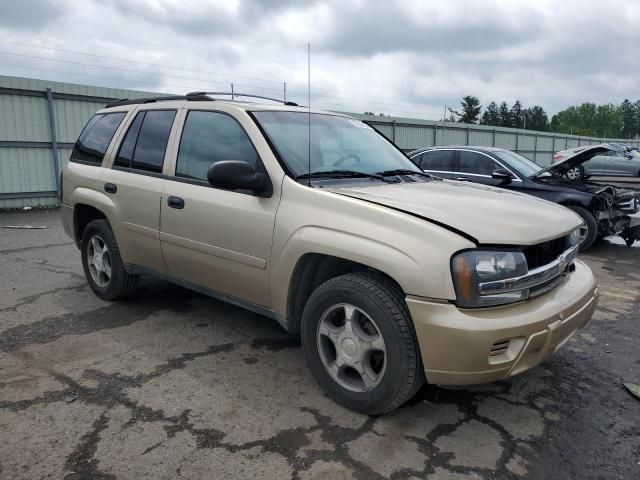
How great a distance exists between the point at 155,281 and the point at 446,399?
140 inches

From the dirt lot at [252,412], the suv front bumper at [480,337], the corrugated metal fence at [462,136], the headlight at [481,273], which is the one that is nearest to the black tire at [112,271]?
the dirt lot at [252,412]

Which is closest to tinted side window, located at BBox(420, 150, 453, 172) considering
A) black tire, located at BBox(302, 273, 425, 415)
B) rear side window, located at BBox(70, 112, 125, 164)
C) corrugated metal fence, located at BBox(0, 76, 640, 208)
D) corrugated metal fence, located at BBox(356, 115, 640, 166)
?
corrugated metal fence, located at BBox(356, 115, 640, 166)

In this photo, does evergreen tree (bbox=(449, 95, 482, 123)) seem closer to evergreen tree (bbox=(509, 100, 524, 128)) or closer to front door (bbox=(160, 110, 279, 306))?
evergreen tree (bbox=(509, 100, 524, 128))

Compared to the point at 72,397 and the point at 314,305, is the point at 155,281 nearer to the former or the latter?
the point at 72,397

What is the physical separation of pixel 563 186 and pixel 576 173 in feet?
1.54

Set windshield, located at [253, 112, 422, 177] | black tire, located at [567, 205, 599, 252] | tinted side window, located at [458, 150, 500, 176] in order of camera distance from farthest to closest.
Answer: tinted side window, located at [458, 150, 500, 176] < black tire, located at [567, 205, 599, 252] < windshield, located at [253, 112, 422, 177]

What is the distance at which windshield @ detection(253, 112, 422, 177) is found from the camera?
11.1 feet

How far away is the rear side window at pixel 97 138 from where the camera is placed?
459cm

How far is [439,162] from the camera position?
9.27m

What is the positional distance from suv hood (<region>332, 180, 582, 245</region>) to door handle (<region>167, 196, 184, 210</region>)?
1.22 meters

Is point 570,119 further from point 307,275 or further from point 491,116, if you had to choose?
point 307,275

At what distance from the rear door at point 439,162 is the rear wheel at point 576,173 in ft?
6.13

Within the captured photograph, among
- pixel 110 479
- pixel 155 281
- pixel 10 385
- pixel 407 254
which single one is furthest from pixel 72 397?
pixel 155 281

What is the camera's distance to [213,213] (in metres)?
3.41
